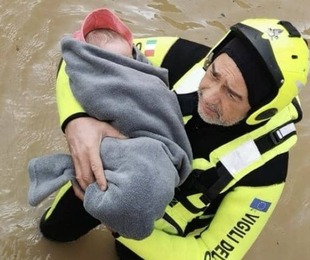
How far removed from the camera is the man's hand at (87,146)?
78.7 inches

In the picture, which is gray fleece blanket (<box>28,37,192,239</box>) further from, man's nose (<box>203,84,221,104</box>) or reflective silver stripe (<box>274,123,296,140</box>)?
reflective silver stripe (<box>274,123,296,140</box>)

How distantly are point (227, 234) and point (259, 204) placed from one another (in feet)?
0.51

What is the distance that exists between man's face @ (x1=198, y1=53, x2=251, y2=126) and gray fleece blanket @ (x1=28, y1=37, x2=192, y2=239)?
0.11 metres

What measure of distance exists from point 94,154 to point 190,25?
2041 mm

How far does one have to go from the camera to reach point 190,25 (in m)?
3.86

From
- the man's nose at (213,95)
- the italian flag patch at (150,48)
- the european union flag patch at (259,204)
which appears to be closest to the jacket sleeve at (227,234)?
the european union flag patch at (259,204)

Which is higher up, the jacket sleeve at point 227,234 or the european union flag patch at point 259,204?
the european union flag patch at point 259,204

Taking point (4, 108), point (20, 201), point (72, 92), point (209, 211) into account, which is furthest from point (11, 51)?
point (209, 211)

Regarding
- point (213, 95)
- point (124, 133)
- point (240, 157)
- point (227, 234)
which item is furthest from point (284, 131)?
point (124, 133)

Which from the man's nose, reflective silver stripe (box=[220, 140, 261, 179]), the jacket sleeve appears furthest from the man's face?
the jacket sleeve

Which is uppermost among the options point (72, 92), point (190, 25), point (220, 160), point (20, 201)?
point (72, 92)

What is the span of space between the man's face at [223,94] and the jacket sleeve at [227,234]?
27 cm

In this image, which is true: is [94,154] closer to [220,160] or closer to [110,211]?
[110,211]

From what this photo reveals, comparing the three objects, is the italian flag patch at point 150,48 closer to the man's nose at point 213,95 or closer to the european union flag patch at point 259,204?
the man's nose at point 213,95
